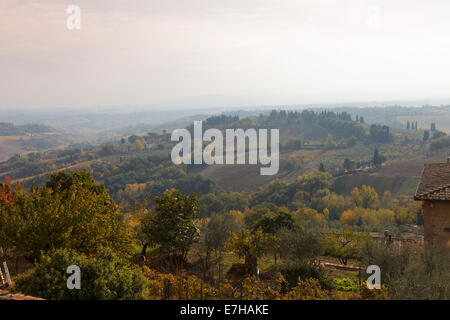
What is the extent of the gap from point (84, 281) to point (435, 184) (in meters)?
13.9

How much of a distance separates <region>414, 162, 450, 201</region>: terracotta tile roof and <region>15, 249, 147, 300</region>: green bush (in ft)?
37.8

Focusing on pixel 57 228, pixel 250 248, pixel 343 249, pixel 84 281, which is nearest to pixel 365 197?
pixel 343 249

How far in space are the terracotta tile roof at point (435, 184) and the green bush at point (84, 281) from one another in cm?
1151

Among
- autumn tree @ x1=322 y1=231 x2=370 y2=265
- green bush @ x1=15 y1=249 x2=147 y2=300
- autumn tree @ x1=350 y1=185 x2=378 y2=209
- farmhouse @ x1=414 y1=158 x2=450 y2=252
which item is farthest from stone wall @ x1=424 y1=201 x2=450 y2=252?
autumn tree @ x1=350 y1=185 x2=378 y2=209

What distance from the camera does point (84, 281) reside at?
872 cm

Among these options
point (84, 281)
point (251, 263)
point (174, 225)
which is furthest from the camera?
point (174, 225)

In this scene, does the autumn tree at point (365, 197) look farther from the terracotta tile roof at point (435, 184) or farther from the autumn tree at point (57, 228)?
the autumn tree at point (57, 228)

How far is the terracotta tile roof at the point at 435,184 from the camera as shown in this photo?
1369cm

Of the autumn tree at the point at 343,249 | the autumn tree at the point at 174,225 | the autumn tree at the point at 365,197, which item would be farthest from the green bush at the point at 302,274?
the autumn tree at the point at 365,197

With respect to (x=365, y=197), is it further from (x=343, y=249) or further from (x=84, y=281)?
(x=84, y=281)

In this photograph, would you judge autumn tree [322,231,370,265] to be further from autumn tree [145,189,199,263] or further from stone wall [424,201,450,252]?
autumn tree [145,189,199,263]

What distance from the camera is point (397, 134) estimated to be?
164 m
